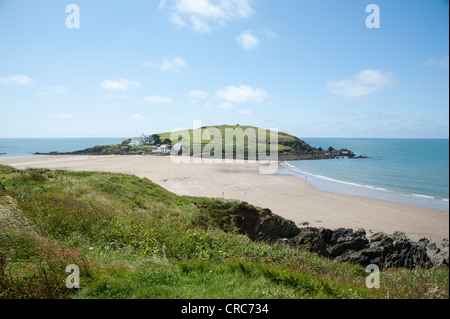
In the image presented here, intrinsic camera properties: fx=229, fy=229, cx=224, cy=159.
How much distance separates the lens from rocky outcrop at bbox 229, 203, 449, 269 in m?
11.9

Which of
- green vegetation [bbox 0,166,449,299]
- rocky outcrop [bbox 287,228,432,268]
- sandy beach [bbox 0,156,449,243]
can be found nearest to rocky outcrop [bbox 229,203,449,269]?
rocky outcrop [bbox 287,228,432,268]

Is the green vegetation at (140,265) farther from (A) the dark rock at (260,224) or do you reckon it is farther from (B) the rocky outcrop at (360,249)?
(A) the dark rock at (260,224)

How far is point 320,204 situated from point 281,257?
74.1 ft

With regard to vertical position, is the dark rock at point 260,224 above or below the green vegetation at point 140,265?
below

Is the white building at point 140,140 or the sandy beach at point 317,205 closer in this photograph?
the sandy beach at point 317,205

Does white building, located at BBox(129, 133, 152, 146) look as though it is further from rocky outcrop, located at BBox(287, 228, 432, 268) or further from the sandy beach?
rocky outcrop, located at BBox(287, 228, 432, 268)

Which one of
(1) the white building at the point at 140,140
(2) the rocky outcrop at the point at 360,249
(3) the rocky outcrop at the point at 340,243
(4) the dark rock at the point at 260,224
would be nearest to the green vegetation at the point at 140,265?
(2) the rocky outcrop at the point at 360,249

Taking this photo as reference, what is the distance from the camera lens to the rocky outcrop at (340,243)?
11.9 meters

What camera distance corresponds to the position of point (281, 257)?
610 cm

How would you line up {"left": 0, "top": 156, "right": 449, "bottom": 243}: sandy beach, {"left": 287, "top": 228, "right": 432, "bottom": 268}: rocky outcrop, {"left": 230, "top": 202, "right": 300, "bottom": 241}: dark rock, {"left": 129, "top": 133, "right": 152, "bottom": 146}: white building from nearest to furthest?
{"left": 287, "top": 228, "right": 432, "bottom": 268}: rocky outcrop < {"left": 230, "top": 202, "right": 300, "bottom": 241}: dark rock < {"left": 0, "top": 156, "right": 449, "bottom": 243}: sandy beach < {"left": 129, "top": 133, "right": 152, "bottom": 146}: white building

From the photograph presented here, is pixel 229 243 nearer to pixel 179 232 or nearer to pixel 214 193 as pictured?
pixel 179 232

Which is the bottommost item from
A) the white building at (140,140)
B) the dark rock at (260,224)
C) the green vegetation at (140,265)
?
the dark rock at (260,224)
